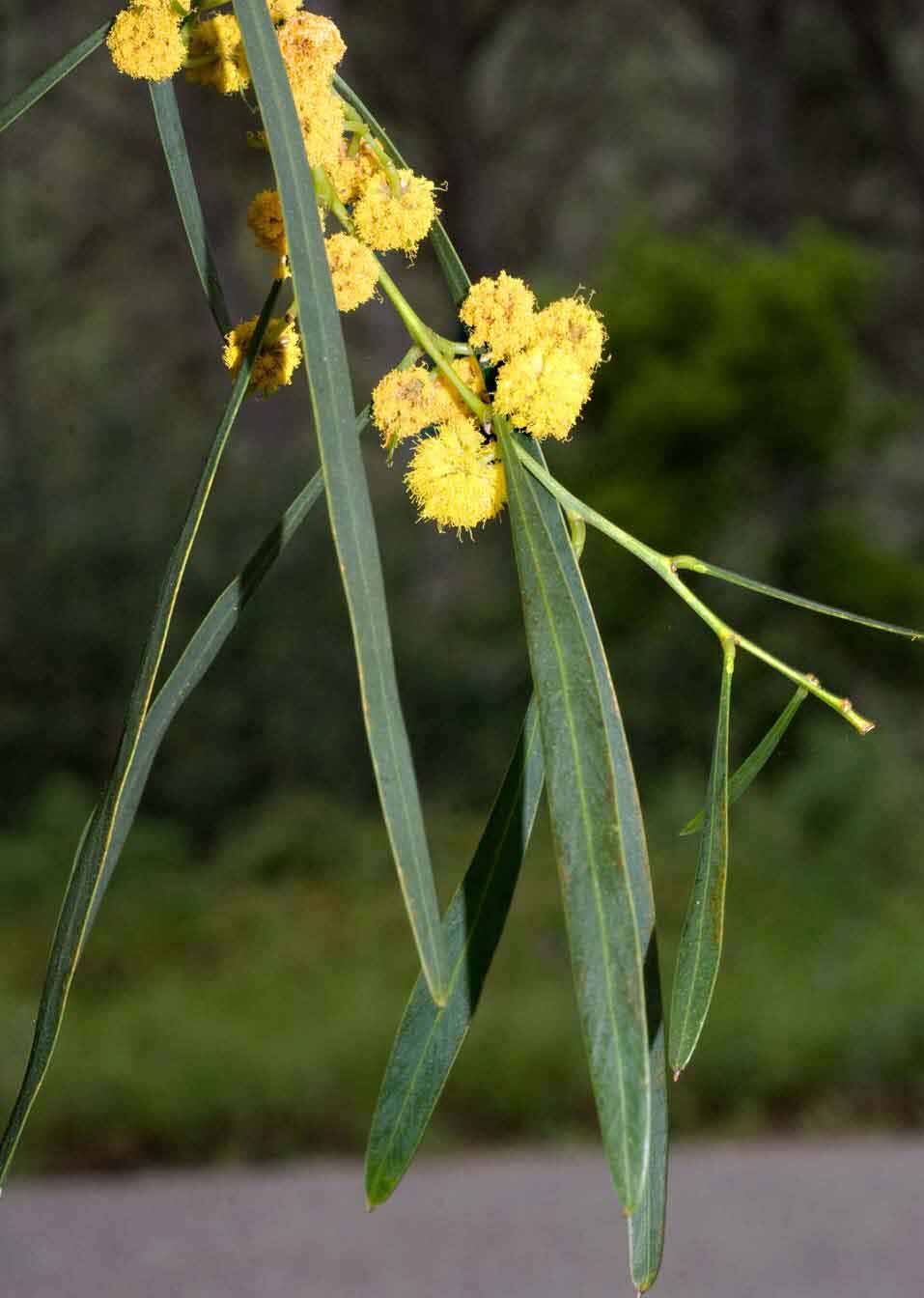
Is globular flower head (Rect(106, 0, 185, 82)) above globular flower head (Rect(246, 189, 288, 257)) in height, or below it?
above

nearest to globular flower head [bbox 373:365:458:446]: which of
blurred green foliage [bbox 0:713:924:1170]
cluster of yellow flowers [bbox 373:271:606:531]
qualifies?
cluster of yellow flowers [bbox 373:271:606:531]

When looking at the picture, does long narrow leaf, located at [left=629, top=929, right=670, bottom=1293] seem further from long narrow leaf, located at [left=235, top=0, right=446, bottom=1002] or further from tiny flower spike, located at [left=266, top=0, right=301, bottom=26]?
tiny flower spike, located at [left=266, top=0, right=301, bottom=26]

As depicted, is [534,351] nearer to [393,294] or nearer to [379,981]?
[393,294]

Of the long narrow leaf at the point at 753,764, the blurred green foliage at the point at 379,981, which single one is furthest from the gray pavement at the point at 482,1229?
the long narrow leaf at the point at 753,764

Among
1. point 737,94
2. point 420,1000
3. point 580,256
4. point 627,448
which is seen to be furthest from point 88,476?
point 420,1000

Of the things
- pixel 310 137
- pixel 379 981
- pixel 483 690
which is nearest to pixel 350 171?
pixel 310 137
